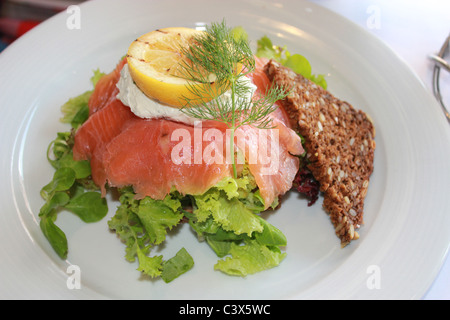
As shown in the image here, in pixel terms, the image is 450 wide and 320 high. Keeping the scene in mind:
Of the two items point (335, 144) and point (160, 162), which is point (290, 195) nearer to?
point (335, 144)

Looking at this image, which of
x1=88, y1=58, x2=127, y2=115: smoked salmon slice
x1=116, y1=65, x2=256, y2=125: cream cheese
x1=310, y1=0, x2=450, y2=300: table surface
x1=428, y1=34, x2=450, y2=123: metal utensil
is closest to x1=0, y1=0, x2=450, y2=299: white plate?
x1=88, y1=58, x2=127, y2=115: smoked salmon slice

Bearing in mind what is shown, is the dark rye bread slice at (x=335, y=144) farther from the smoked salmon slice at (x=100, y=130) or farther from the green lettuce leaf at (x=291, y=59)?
the smoked salmon slice at (x=100, y=130)

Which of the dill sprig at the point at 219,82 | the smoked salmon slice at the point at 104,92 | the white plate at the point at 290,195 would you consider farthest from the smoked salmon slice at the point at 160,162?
the smoked salmon slice at the point at 104,92

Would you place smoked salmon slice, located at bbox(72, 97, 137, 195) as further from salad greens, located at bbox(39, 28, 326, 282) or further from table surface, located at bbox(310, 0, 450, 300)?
table surface, located at bbox(310, 0, 450, 300)

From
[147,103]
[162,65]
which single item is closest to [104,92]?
[147,103]

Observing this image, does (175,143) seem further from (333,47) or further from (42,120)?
(333,47)

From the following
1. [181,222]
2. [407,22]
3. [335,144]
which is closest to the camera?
[181,222]
